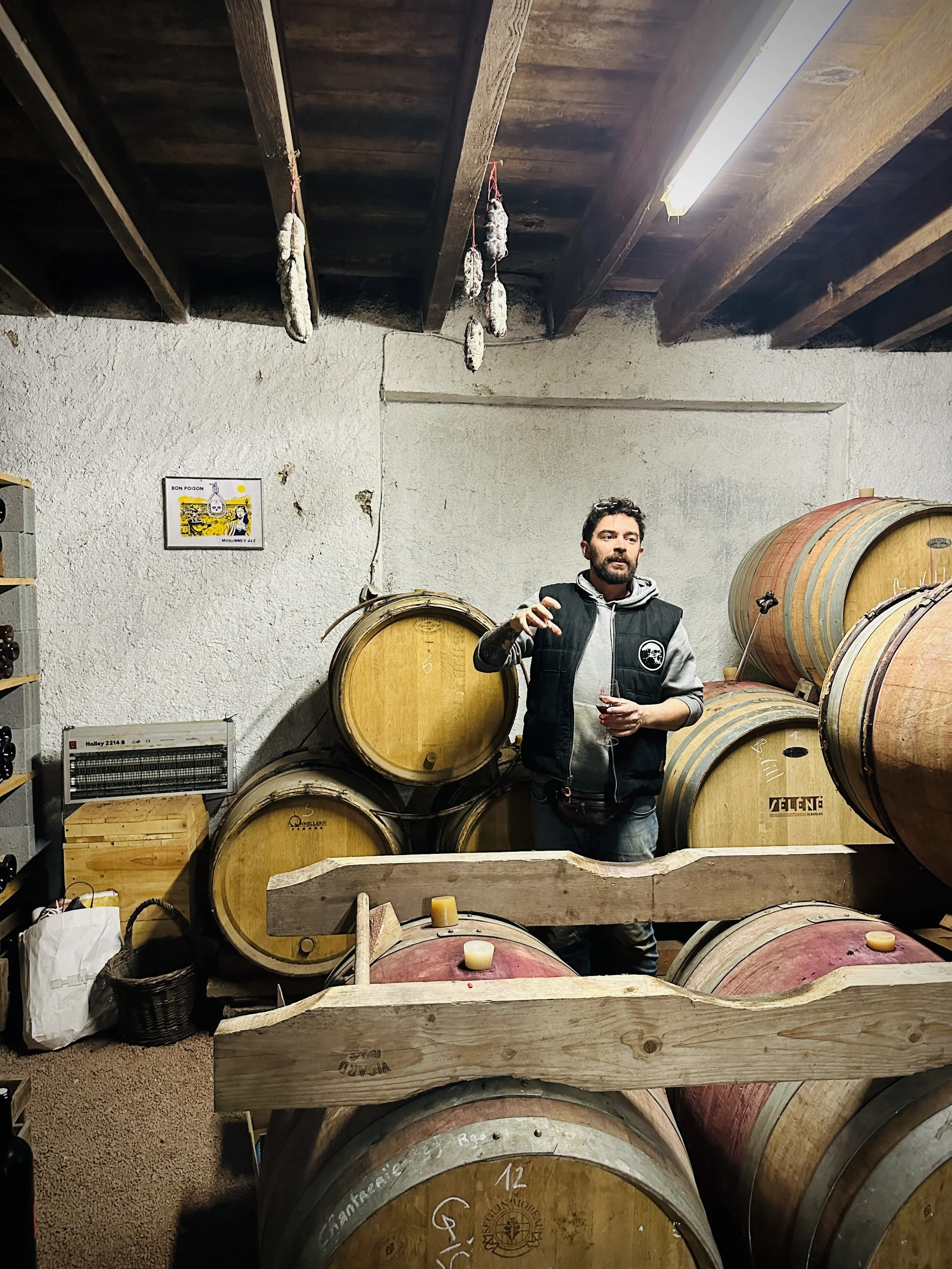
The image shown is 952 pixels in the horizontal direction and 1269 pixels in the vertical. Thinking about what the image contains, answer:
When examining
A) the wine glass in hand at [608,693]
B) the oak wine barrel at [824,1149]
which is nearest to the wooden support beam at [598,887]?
the oak wine barrel at [824,1149]

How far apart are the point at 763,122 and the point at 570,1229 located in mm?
3016

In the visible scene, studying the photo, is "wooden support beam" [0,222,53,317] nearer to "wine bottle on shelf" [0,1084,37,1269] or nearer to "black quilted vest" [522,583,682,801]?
"black quilted vest" [522,583,682,801]

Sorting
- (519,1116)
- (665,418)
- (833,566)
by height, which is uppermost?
(665,418)

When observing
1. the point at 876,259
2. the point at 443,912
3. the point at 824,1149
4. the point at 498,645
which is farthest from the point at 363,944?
the point at 876,259

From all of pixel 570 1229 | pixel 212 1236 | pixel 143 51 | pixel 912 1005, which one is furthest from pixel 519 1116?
pixel 143 51

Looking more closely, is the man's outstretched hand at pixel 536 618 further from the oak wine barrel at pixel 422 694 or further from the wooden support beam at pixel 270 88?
the wooden support beam at pixel 270 88

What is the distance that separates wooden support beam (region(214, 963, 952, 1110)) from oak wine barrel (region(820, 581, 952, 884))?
313mm

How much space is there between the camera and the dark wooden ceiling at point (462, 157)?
2.07 metres

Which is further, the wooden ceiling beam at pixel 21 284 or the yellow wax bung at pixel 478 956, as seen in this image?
the wooden ceiling beam at pixel 21 284

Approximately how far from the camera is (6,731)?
349cm

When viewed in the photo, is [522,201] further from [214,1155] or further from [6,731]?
[214,1155]

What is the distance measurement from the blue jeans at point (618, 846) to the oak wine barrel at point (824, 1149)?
3.19 feet

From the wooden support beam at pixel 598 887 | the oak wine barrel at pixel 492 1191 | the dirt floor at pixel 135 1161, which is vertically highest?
the wooden support beam at pixel 598 887

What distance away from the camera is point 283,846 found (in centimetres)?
307
